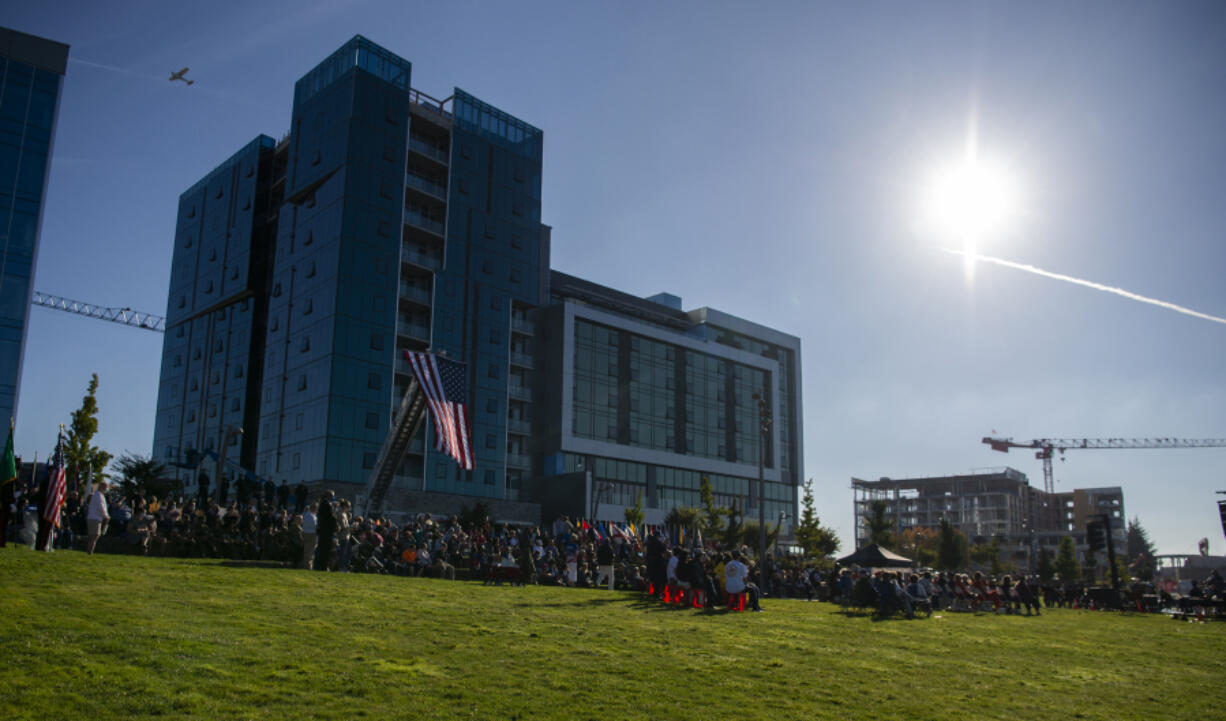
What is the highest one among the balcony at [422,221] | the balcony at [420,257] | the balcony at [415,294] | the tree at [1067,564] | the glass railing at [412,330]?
the balcony at [422,221]

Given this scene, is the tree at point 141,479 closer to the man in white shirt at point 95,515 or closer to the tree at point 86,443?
the tree at point 86,443

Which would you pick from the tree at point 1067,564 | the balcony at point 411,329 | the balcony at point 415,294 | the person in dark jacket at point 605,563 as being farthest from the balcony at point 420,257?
the tree at point 1067,564

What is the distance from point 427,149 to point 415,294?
12.4 metres

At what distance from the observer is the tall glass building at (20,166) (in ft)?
170

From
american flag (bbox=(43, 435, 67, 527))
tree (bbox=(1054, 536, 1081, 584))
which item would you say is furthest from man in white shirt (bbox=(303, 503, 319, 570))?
tree (bbox=(1054, 536, 1081, 584))

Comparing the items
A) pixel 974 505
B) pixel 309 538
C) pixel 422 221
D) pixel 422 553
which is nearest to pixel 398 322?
pixel 422 221

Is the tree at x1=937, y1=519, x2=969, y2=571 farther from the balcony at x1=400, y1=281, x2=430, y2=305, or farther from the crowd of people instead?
the balcony at x1=400, y1=281, x2=430, y2=305

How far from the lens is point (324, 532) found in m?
24.0

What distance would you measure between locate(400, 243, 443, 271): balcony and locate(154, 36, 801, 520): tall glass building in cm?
18

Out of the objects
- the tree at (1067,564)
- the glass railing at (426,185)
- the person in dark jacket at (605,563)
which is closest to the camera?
the person in dark jacket at (605,563)

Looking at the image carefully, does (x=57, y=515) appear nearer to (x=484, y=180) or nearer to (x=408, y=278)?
(x=408, y=278)

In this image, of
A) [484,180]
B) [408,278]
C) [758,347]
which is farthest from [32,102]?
[758,347]

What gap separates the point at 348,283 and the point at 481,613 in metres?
49.8

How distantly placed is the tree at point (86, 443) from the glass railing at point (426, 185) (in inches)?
1046
